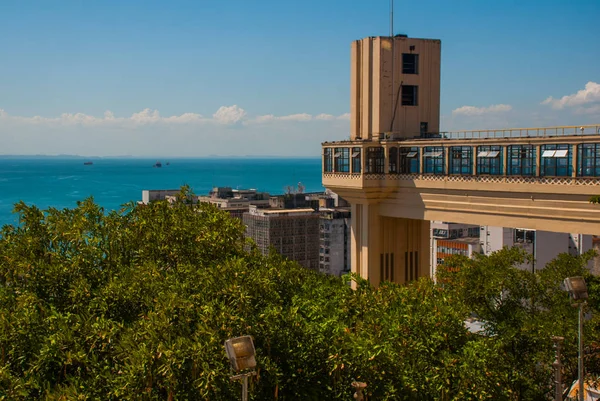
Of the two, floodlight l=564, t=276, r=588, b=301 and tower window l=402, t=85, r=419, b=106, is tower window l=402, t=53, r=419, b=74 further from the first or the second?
floodlight l=564, t=276, r=588, b=301

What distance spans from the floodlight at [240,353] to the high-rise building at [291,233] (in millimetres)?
92039

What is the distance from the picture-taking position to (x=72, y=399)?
13383mm

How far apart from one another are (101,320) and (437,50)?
872 inches

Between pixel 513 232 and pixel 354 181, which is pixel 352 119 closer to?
pixel 354 181

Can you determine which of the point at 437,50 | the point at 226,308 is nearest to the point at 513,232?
the point at 437,50

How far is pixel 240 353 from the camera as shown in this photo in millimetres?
10391

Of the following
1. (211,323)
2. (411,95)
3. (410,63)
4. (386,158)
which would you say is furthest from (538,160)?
(211,323)

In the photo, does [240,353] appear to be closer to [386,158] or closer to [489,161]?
[489,161]

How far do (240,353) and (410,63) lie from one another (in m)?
24.2

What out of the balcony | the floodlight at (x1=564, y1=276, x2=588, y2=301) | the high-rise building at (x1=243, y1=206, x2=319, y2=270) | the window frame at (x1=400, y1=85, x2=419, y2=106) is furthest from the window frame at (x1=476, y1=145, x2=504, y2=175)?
the high-rise building at (x1=243, y1=206, x2=319, y2=270)

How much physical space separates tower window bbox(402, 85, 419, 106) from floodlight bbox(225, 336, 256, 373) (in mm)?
23525

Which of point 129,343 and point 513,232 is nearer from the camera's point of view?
point 129,343

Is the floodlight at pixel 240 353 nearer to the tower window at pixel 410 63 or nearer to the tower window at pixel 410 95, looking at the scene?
the tower window at pixel 410 95

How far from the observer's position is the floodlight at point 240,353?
10.3 metres
